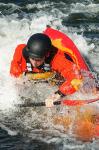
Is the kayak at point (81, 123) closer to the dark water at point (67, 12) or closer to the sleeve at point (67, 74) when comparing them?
the sleeve at point (67, 74)

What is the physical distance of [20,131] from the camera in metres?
8.27

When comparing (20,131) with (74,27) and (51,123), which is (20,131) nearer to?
(51,123)

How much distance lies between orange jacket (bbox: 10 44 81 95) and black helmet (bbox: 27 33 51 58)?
0.48m

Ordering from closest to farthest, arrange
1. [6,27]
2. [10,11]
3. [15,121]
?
[15,121] < [6,27] < [10,11]

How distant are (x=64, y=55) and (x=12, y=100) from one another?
1.43 m

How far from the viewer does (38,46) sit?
25.6ft

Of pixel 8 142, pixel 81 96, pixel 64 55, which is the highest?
pixel 64 55

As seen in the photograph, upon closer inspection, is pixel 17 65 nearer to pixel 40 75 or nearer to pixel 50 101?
pixel 40 75

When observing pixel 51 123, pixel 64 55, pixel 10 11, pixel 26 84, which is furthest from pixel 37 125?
pixel 10 11

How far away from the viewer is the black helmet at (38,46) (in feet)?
25.5

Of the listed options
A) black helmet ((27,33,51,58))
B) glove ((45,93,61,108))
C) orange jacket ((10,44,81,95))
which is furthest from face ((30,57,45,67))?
glove ((45,93,61,108))

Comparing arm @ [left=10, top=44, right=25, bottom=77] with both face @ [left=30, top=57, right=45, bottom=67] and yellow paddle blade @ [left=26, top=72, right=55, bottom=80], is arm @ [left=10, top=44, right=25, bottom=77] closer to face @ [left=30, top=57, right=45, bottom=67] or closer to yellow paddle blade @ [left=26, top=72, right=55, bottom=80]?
yellow paddle blade @ [left=26, top=72, right=55, bottom=80]

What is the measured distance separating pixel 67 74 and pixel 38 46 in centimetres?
76

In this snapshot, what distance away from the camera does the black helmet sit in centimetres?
777
